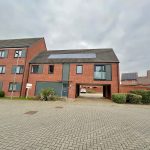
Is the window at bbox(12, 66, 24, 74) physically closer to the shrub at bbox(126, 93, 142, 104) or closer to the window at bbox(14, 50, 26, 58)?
the window at bbox(14, 50, 26, 58)

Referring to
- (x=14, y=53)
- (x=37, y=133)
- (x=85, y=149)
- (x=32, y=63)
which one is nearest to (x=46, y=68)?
(x=32, y=63)

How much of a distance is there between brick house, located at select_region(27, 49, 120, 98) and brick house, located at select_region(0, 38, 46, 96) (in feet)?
3.85

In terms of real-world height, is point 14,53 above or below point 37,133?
above

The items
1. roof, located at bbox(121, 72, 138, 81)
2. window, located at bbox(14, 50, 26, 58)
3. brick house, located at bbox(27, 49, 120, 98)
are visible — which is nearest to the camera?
brick house, located at bbox(27, 49, 120, 98)

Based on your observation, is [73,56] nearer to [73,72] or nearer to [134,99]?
[73,72]

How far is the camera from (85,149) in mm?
4125

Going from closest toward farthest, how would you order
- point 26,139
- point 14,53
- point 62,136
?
point 26,139
point 62,136
point 14,53

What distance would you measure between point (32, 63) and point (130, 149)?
21.1 m

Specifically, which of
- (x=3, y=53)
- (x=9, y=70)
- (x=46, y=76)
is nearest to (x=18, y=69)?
(x=9, y=70)

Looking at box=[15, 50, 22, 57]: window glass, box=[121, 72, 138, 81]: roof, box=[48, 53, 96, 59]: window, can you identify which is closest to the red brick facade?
box=[48, 53, 96, 59]: window

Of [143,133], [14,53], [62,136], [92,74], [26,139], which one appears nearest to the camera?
[26,139]

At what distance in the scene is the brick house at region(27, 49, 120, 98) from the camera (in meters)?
19.7

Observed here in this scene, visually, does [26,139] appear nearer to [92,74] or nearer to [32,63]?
[92,74]

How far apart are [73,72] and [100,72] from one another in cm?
412
